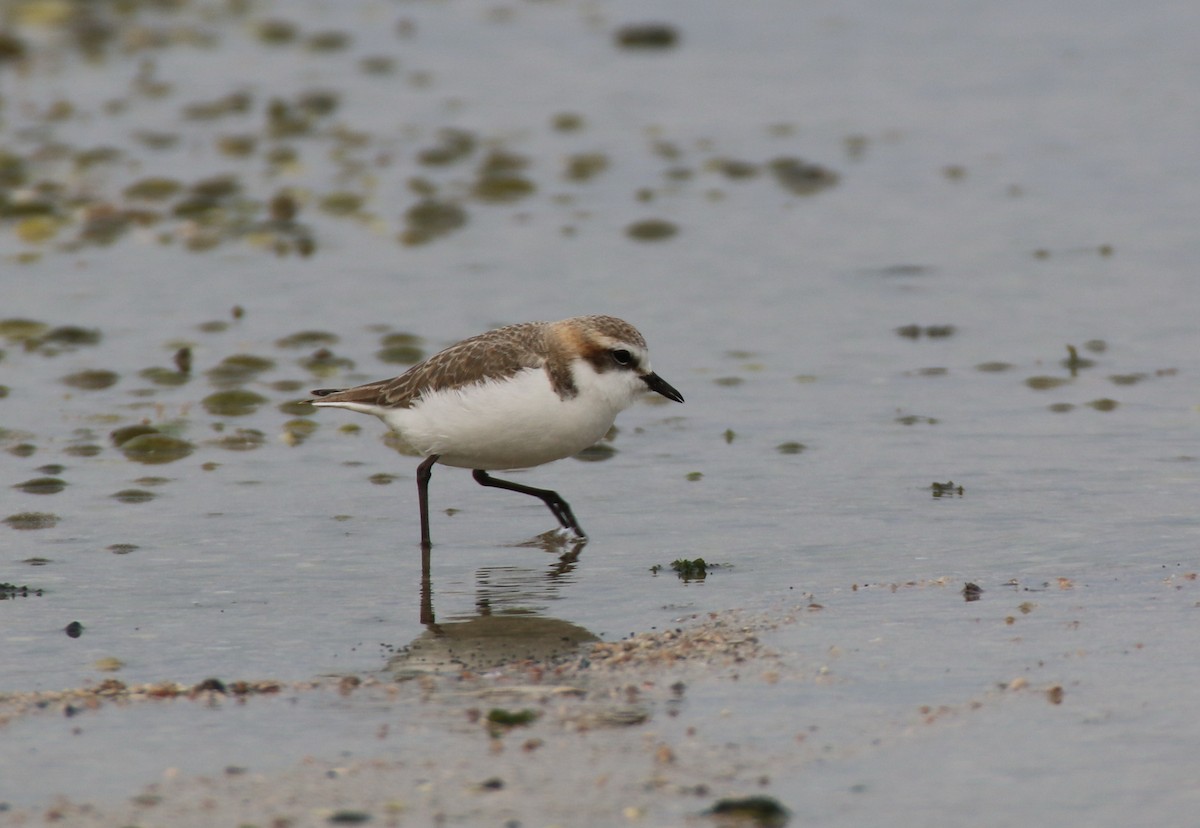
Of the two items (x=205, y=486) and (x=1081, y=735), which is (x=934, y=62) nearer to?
(x=205, y=486)

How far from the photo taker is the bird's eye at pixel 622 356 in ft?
29.6

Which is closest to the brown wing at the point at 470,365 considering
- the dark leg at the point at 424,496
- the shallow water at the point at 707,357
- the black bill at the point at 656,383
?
the dark leg at the point at 424,496

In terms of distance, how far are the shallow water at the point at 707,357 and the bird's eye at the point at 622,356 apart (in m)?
1.02

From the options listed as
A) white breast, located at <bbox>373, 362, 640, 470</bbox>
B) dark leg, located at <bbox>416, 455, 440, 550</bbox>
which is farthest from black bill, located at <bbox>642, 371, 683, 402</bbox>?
dark leg, located at <bbox>416, 455, 440, 550</bbox>

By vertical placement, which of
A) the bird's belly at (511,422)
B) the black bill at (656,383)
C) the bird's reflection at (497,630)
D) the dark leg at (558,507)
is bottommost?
the bird's reflection at (497,630)

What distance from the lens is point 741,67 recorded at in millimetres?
22625

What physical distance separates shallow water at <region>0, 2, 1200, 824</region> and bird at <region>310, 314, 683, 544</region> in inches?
21.9

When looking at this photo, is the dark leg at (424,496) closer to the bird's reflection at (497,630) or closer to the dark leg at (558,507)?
the bird's reflection at (497,630)

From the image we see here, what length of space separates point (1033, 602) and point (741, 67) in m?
15.8

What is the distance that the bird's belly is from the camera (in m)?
8.86

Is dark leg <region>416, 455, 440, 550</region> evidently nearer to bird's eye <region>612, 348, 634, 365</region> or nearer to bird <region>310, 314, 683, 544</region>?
bird <region>310, 314, 683, 544</region>

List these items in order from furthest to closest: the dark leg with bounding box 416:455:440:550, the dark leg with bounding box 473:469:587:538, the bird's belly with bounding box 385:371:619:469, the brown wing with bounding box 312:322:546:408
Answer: the dark leg with bounding box 473:469:587:538
the dark leg with bounding box 416:455:440:550
the brown wing with bounding box 312:322:546:408
the bird's belly with bounding box 385:371:619:469

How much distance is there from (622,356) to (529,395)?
0.57 m

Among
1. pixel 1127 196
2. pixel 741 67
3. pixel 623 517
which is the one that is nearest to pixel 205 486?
pixel 623 517
